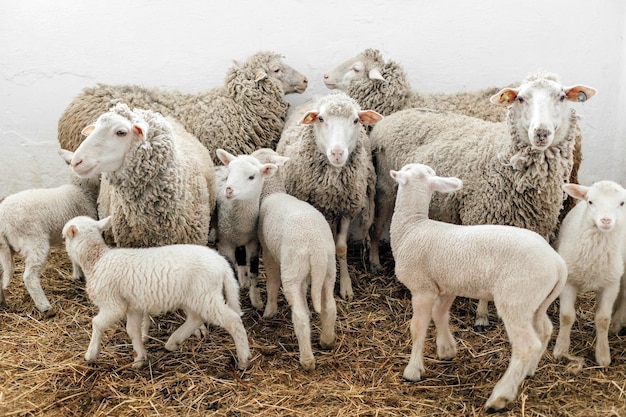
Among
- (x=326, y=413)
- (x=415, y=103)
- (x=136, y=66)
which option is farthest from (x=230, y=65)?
(x=326, y=413)

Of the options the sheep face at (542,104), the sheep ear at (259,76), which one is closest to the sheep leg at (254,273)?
the sheep ear at (259,76)

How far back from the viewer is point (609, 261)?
3.13m

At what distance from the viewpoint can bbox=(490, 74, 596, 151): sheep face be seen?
332 cm

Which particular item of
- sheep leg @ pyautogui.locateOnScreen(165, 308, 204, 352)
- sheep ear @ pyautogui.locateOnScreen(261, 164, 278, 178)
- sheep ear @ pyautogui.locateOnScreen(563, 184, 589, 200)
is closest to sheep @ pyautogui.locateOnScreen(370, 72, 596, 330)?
sheep ear @ pyautogui.locateOnScreen(563, 184, 589, 200)

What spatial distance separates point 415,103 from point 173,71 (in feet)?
7.24

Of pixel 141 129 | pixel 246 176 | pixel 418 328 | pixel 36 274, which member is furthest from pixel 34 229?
pixel 418 328

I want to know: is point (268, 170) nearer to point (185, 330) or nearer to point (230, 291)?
point (230, 291)

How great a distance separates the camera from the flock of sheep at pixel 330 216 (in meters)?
3.00

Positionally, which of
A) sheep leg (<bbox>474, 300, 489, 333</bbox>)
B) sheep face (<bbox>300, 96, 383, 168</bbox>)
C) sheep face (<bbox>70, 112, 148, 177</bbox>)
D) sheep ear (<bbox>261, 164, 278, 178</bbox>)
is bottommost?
sheep leg (<bbox>474, 300, 489, 333</bbox>)

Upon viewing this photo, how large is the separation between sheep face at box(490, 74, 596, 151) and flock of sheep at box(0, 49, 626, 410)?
0.03 feet

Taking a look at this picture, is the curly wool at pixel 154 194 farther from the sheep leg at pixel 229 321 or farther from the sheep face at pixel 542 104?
the sheep face at pixel 542 104

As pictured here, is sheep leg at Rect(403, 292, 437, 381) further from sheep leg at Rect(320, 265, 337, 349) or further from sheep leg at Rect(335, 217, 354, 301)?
sheep leg at Rect(335, 217, 354, 301)

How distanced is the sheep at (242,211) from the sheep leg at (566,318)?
1.90 meters

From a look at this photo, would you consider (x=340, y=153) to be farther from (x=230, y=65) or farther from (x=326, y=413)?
(x=230, y=65)
